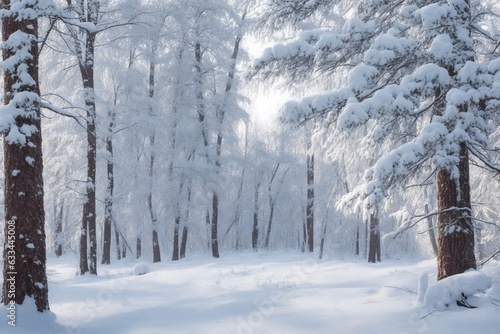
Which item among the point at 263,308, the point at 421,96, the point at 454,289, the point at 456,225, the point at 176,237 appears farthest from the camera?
the point at 176,237

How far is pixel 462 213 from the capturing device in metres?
6.35

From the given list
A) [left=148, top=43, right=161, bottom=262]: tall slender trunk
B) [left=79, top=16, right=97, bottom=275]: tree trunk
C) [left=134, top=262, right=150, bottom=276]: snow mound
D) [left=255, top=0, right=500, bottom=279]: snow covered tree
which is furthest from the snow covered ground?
[left=148, top=43, right=161, bottom=262]: tall slender trunk

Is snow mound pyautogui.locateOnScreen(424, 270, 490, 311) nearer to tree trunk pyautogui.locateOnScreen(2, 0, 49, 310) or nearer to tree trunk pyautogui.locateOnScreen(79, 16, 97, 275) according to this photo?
tree trunk pyautogui.locateOnScreen(2, 0, 49, 310)

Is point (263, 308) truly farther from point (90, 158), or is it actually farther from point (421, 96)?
point (90, 158)

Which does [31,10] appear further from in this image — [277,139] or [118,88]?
[277,139]

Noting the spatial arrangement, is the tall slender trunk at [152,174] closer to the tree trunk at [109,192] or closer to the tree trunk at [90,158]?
the tree trunk at [109,192]

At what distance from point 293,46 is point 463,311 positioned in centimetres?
456

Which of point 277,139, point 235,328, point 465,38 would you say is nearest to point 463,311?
point 235,328

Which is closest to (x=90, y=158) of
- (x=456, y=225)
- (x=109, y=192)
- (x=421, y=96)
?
(x=109, y=192)

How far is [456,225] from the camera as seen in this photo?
637 centimetres

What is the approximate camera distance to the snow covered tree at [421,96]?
5477 mm

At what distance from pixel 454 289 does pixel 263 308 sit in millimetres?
3142

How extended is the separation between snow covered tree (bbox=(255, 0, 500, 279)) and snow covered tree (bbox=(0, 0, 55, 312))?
3.99 m

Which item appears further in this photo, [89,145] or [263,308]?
[89,145]
